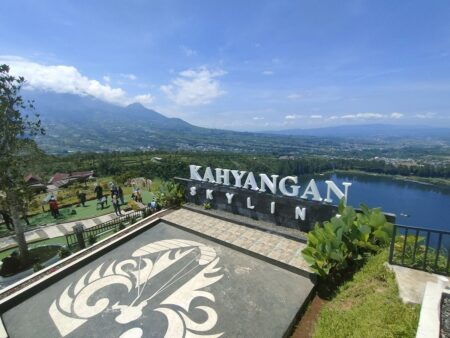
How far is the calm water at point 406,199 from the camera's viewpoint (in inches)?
2031

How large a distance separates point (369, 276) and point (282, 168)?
298 feet

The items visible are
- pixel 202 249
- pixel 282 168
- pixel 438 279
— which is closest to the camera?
pixel 438 279

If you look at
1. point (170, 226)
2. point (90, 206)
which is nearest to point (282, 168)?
point (90, 206)

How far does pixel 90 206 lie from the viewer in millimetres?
19922

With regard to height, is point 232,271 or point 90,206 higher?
point 232,271

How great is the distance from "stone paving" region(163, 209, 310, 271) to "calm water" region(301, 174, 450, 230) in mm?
38092

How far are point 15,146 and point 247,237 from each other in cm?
1098

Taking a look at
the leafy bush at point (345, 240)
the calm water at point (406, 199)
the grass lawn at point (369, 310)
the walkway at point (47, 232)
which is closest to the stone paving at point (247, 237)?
the leafy bush at point (345, 240)

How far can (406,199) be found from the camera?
65688mm

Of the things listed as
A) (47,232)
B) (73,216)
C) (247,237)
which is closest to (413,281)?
(247,237)

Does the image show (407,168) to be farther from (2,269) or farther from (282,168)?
(2,269)

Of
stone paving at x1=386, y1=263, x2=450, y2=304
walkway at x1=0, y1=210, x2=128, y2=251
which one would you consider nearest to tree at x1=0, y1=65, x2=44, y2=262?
walkway at x1=0, y1=210, x2=128, y2=251

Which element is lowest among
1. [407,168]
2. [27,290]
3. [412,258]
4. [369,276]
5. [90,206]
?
[407,168]

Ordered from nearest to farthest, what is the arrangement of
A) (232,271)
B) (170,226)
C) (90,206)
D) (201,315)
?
(201,315) < (232,271) < (170,226) < (90,206)
